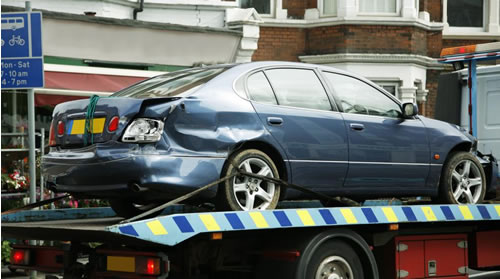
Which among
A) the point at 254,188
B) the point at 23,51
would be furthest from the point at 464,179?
the point at 23,51

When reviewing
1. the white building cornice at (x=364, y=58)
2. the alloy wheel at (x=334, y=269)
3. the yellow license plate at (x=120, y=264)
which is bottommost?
the alloy wheel at (x=334, y=269)

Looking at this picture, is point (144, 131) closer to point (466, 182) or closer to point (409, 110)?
point (409, 110)

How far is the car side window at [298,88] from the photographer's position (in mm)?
7820

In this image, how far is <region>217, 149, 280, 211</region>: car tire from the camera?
7088mm

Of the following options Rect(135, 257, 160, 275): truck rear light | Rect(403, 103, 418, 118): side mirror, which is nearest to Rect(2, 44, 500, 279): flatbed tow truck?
Rect(135, 257, 160, 275): truck rear light

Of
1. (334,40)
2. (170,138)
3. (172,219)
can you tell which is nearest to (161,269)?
(172,219)

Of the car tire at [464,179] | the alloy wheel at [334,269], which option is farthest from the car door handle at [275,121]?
the car tire at [464,179]

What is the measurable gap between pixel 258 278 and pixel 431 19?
15.0m

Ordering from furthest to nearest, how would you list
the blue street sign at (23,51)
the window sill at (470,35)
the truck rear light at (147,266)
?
the window sill at (470,35) → the blue street sign at (23,51) → the truck rear light at (147,266)

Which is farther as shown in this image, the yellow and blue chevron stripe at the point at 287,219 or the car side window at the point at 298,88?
the car side window at the point at 298,88

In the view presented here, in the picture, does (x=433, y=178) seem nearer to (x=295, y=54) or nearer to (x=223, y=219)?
(x=223, y=219)

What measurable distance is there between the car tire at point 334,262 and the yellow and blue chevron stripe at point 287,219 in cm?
22

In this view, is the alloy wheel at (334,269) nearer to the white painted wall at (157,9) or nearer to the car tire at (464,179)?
the car tire at (464,179)

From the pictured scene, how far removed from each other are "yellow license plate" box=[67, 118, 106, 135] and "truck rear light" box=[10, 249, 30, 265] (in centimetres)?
111
